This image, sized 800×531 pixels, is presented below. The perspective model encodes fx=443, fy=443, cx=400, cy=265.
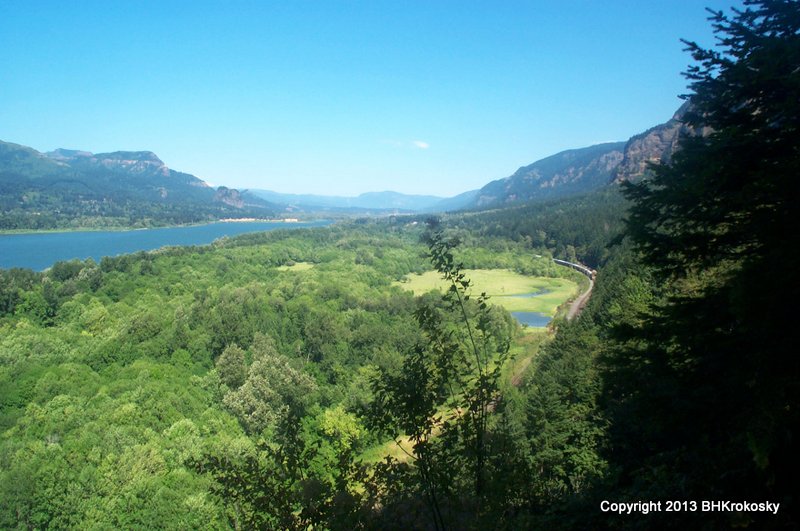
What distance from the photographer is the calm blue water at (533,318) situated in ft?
169

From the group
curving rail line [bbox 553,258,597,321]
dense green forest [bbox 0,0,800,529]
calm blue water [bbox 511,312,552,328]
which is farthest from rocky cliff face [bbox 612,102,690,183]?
dense green forest [bbox 0,0,800,529]

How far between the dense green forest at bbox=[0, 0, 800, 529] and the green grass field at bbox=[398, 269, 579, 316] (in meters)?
16.1

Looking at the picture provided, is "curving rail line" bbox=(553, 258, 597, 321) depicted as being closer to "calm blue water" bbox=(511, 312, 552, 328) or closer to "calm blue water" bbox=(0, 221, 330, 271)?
"calm blue water" bbox=(511, 312, 552, 328)

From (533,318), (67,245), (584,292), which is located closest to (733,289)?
(533,318)

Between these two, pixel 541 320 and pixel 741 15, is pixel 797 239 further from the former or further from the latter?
pixel 541 320

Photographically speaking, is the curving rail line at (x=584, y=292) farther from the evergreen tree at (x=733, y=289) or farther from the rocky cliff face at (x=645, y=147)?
the rocky cliff face at (x=645, y=147)

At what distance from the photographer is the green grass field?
199ft

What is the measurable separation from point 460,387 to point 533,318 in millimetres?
51594

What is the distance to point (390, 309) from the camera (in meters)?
50.7

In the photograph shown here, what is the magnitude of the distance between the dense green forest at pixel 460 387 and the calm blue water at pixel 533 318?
7.87m


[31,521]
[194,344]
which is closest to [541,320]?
[194,344]

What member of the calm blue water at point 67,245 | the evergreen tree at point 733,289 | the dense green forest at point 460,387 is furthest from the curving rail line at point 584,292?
the calm blue water at point 67,245

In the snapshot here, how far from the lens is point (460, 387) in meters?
5.72

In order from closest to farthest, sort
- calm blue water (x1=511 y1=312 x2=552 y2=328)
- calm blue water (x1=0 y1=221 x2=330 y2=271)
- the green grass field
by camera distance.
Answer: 1. calm blue water (x1=511 y1=312 x2=552 y2=328)
2. the green grass field
3. calm blue water (x1=0 y1=221 x2=330 y2=271)
